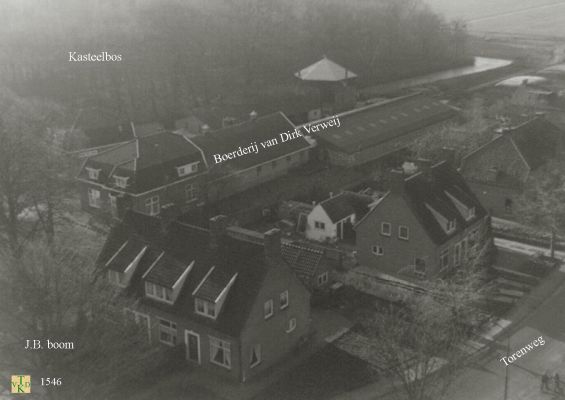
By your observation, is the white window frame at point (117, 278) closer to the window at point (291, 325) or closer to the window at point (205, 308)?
the window at point (205, 308)

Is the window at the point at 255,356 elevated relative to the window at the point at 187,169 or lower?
lower

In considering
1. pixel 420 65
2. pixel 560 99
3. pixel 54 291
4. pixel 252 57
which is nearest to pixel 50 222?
pixel 54 291

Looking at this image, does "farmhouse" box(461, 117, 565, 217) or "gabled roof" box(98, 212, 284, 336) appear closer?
"gabled roof" box(98, 212, 284, 336)

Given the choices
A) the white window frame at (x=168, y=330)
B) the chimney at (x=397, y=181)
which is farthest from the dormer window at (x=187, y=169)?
the white window frame at (x=168, y=330)

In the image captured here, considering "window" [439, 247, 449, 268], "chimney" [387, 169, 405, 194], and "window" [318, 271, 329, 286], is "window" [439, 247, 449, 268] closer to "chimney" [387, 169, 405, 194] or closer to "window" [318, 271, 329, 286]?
"chimney" [387, 169, 405, 194]

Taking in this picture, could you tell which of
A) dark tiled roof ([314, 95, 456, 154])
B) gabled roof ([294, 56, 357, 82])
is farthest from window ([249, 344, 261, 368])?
gabled roof ([294, 56, 357, 82])

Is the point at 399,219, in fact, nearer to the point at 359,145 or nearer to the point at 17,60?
the point at 359,145

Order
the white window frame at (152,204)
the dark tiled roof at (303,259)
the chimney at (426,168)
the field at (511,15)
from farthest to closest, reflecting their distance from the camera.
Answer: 1. the field at (511,15)
2. the white window frame at (152,204)
3. the chimney at (426,168)
4. the dark tiled roof at (303,259)

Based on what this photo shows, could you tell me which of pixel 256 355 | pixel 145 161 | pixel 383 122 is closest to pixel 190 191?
pixel 145 161
